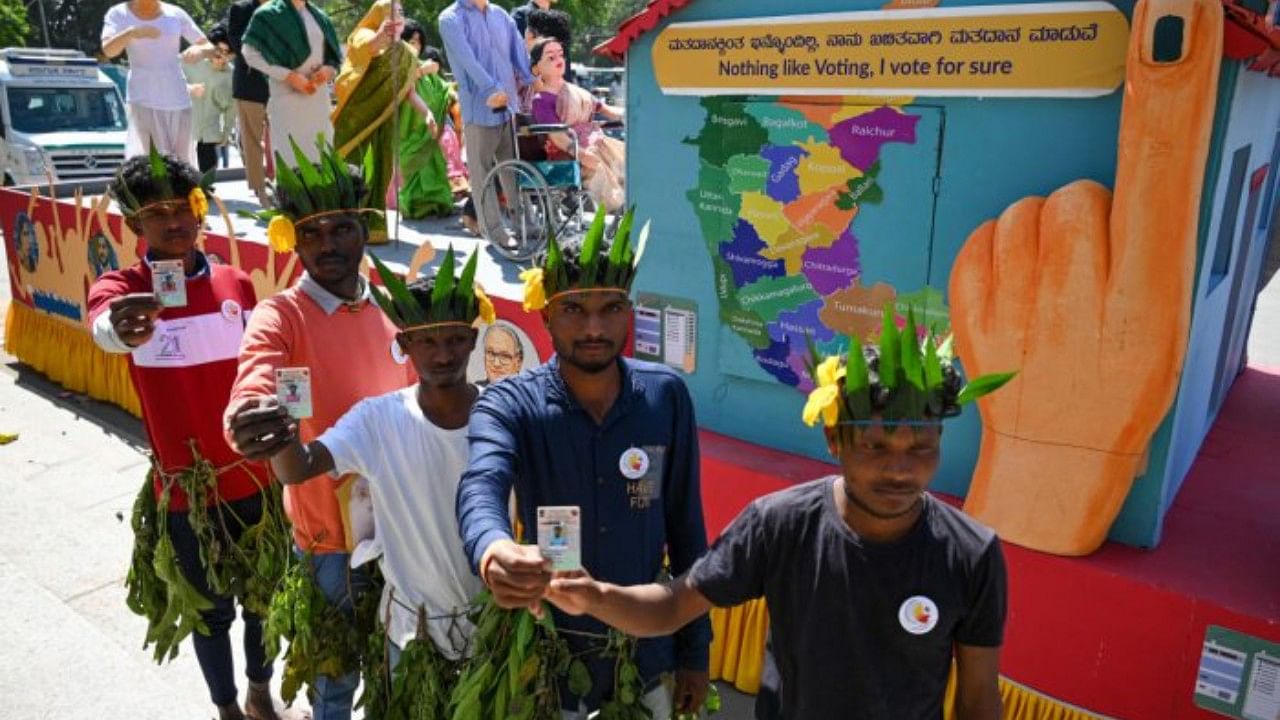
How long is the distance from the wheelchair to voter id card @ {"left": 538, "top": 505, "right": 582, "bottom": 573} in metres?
4.54

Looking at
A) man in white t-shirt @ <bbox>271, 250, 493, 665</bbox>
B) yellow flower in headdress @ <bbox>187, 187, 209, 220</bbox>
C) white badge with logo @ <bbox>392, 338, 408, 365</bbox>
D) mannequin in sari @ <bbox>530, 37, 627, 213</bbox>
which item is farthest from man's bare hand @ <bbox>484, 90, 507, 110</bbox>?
man in white t-shirt @ <bbox>271, 250, 493, 665</bbox>

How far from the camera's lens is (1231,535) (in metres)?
3.35

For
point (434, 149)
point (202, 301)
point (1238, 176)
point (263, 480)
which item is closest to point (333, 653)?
point (263, 480)

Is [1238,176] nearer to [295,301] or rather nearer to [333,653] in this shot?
[295,301]

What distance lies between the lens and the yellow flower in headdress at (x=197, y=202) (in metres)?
3.42

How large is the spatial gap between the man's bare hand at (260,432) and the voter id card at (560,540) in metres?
0.88

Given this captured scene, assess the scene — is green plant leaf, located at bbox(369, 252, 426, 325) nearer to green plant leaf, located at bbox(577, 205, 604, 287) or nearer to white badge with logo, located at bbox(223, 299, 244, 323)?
green plant leaf, located at bbox(577, 205, 604, 287)

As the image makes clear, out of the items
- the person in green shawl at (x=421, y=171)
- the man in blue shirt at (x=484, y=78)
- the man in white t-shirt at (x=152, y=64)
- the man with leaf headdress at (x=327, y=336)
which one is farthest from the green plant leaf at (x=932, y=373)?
the man in white t-shirt at (x=152, y=64)

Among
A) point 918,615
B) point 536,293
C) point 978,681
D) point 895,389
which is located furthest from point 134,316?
point 978,681

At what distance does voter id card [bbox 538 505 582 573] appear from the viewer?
1.89 metres

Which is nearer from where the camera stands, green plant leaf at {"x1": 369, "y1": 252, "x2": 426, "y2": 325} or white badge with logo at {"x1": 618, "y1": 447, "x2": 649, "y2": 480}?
white badge with logo at {"x1": 618, "y1": 447, "x2": 649, "y2": 480}

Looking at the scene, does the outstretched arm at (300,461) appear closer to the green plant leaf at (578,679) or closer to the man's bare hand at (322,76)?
→ the green plant leaf at (578,679)

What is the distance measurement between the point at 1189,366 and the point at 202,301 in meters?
3.54

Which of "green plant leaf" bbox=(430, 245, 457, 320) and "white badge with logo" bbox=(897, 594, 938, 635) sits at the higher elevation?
"green plant leaf" bbox=(430, 245, 457, 320)
